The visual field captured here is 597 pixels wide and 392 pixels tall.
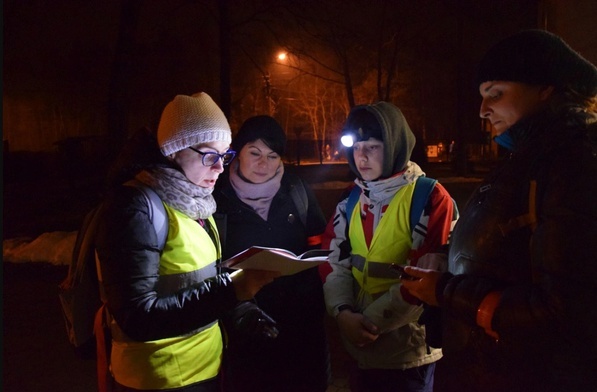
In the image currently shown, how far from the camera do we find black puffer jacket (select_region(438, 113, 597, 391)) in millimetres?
1575

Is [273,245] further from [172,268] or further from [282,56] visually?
[282,56]

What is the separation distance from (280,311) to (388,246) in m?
0.96

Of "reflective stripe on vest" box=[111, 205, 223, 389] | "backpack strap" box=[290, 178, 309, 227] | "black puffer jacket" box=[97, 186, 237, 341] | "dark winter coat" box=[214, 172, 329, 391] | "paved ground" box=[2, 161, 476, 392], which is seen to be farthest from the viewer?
"paved ground" box=[2, 161, 476, 392]

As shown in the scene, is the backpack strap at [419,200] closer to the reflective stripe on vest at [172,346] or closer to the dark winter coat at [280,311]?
the dark winter coat at [280,311]

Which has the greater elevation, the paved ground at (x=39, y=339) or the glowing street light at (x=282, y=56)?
the glowing street light at (x=282, y=56)

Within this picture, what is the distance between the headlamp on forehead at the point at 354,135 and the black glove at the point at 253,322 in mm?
1183

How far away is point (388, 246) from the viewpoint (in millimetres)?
2777

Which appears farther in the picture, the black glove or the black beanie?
the black beanie

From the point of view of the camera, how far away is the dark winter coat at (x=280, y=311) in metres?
3.26

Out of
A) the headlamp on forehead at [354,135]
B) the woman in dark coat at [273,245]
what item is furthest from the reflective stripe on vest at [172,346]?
the headlamp on forehead at [354,135]

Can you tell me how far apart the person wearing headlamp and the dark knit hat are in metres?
0.97

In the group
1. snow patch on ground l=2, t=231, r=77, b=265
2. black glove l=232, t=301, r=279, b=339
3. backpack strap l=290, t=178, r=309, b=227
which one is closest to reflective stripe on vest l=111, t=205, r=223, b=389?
black glove l=232, t=301, r=279, b=339

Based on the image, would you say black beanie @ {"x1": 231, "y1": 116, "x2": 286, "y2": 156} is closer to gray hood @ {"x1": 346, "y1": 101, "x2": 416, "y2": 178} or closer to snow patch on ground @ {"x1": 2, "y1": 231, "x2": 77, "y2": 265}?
gray hood @ {"x1": 346, "y1": 101, "x2": 416, "y2": 178}

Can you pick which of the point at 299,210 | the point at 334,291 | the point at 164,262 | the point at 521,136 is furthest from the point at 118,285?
the point at 521,136
